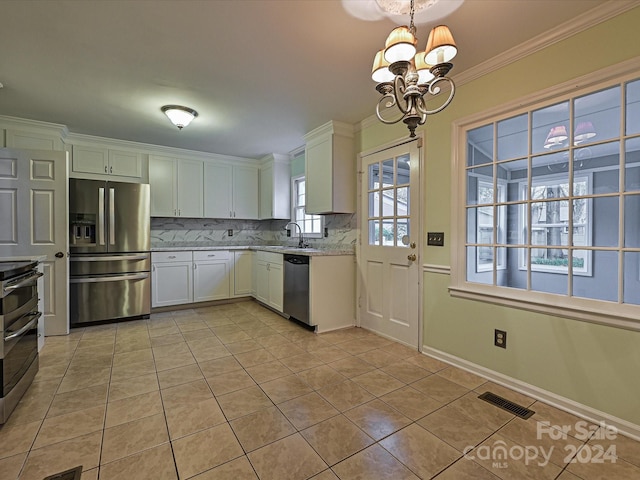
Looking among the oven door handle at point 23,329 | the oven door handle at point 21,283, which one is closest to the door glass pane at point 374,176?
the oven door handle at point 21,283

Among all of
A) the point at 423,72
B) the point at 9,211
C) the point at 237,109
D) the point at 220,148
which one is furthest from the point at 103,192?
the point at 423,72

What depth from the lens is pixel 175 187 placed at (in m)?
4.64

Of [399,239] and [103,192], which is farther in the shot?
[103,192]

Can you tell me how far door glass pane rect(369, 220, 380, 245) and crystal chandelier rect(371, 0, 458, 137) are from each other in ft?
6.09

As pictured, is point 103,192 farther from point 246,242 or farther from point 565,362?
point 565,362

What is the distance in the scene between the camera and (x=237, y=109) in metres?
3.21

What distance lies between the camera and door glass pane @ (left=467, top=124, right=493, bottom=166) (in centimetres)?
249

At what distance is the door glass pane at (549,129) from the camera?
2.16 m

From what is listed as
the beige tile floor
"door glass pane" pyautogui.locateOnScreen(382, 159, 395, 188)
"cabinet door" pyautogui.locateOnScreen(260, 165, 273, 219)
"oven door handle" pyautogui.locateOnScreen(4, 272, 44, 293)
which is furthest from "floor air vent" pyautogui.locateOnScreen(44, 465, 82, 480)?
"cabinet door" pyautogui.locateOnScreen(260, 165, 273, 219)

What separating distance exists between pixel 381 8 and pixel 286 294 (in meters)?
3.10

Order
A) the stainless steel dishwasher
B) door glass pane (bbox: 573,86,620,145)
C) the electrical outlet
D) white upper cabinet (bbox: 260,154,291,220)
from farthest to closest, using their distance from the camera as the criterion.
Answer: white upper cabinet (bbox: 260,154,291,220) → the stainless steel dishwasher → the electrical outlet → door glass pane (bbox: 573,86,620,145)

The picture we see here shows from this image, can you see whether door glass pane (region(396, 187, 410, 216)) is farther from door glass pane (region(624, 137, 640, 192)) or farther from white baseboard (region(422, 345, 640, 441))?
door glass pane (region(624, 137, 640, 192))

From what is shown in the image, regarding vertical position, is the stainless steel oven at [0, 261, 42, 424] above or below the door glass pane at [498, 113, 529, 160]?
below

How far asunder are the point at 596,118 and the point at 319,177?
2563 mm
